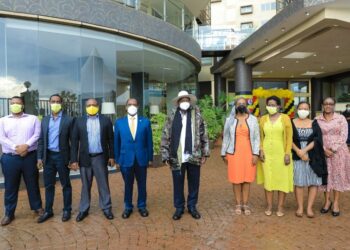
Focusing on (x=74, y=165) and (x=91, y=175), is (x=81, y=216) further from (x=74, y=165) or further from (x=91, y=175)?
(x=74, y=165)

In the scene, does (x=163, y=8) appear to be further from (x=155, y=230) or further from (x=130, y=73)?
(x=155, y=230)

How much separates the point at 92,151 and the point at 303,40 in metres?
10.8

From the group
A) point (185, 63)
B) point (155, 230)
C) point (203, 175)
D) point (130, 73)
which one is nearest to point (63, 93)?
point (130, 73)

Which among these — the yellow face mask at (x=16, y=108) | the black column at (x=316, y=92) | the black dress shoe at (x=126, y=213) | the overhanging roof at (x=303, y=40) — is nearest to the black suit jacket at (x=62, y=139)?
the yellow face mask at (x=16, y=108)

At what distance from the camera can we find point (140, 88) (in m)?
11.6

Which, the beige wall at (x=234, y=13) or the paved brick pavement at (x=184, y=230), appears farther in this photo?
the beige wall at (x=234, y=13)

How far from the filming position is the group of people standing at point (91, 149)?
5117 mm

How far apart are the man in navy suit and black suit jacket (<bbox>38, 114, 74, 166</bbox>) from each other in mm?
665

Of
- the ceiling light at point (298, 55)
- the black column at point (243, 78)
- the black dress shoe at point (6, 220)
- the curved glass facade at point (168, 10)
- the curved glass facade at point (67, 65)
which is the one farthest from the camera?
the black column at point (243, 78)

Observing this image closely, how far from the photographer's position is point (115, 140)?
526 cm

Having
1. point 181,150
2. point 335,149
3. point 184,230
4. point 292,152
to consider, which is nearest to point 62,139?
point 181,150

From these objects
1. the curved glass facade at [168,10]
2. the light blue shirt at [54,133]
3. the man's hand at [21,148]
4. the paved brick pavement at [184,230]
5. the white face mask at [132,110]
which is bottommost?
the paved brick pavement at [184,230]

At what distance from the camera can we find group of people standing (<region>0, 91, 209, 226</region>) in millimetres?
5117

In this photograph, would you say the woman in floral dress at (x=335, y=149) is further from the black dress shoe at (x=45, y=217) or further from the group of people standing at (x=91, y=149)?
the black dress shoe at (x=45, y=217)
